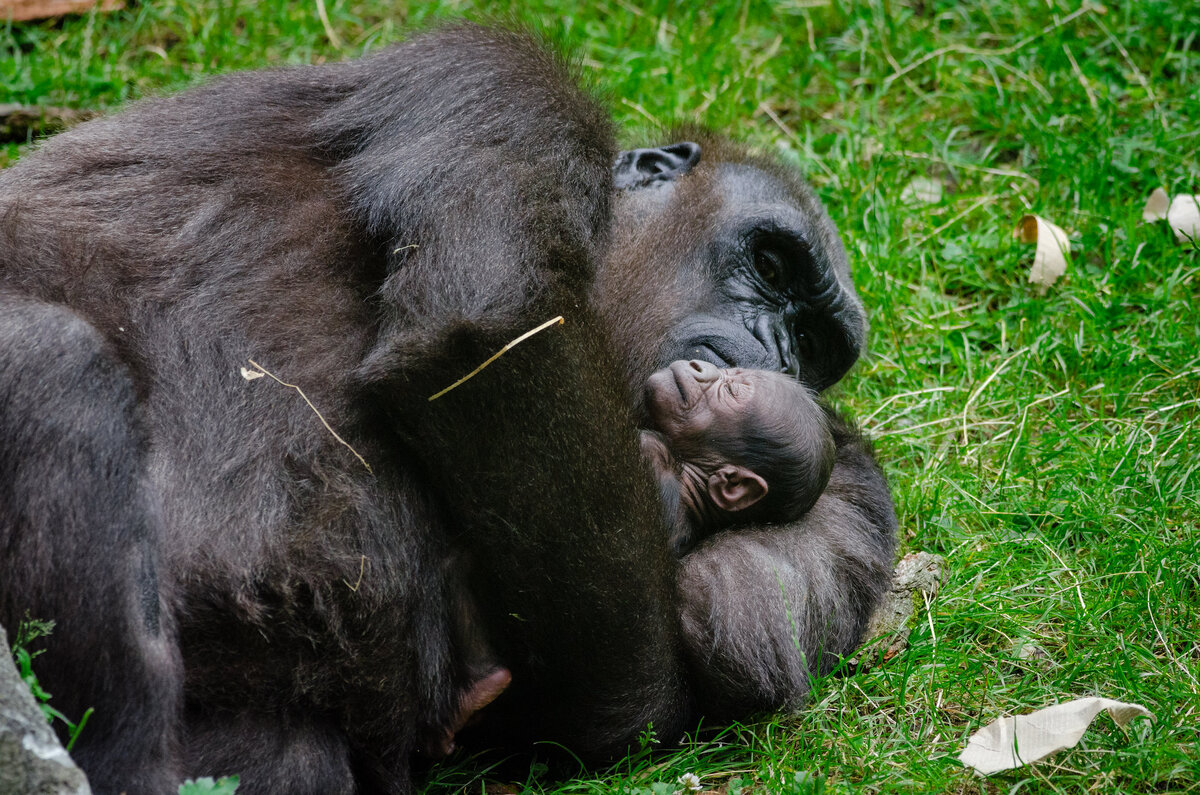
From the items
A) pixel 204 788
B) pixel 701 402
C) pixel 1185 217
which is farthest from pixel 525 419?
pixel 1185 217

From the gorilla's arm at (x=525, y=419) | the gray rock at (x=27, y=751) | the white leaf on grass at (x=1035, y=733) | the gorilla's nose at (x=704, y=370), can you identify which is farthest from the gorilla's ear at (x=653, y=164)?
the gray rock at (x=27, y=751)

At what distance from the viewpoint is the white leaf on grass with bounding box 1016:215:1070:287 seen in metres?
6.05

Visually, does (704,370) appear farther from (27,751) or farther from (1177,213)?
(1177,213)

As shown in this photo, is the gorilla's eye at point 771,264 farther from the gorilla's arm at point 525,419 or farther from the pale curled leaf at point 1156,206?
the pale curled leaf at point 1156,206

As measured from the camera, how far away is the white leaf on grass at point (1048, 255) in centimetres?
605

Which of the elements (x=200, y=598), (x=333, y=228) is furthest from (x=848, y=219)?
(x=200, y=598)

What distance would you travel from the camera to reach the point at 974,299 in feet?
20.5

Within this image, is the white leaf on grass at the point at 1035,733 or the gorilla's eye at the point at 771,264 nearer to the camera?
the white leaf on grass at the point at 1035,733

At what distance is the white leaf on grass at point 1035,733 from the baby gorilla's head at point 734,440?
99cm

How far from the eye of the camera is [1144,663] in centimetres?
392

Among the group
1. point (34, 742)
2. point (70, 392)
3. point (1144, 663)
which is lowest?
point (1144, 663)

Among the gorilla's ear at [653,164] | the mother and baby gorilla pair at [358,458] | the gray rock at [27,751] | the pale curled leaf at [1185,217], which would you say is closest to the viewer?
the gray rock at [27,751]

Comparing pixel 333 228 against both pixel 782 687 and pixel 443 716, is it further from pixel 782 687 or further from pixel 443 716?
pixel 782 687

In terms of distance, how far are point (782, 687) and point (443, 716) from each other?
1042mm
